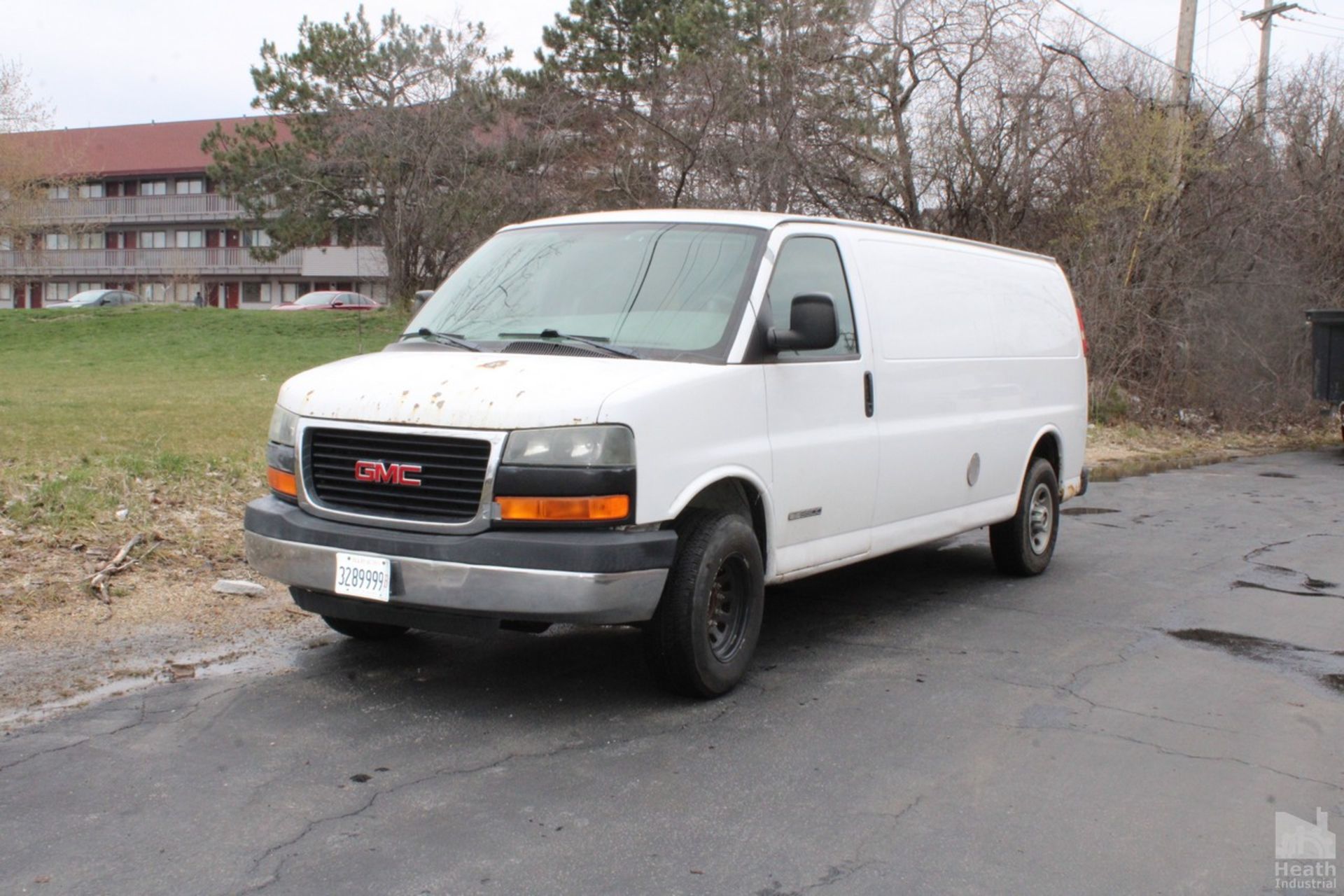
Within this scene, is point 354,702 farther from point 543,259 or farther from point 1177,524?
point 1177,524

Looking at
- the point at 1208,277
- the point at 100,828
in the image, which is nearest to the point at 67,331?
the point at 1208,277

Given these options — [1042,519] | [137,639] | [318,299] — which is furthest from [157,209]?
[137,639]

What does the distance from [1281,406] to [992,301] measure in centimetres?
1519

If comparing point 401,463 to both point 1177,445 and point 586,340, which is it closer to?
point 586,340

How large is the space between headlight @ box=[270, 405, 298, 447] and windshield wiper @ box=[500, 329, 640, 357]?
98 centimetres

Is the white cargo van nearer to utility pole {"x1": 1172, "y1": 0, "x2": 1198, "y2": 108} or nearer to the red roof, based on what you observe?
utility pole {"x1": 1172, "y1": 0, "x2": 1198, "y2": 108}

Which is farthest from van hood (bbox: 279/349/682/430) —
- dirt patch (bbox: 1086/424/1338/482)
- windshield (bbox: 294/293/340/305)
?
windshield (bbox: 294/293/340/305)

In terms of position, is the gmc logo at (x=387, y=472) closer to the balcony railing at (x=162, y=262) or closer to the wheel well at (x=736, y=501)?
the wheel well at (x=736, y=501)

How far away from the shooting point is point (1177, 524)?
1073cm

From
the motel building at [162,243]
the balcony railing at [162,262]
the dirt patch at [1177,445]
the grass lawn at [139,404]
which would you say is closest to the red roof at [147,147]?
the motel building at [162,243]

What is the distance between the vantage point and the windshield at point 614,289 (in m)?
5.60

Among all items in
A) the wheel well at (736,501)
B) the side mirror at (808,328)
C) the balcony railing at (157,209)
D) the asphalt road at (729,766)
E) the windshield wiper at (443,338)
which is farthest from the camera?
the balcony railing at (157,209)

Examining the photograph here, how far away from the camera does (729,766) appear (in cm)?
459

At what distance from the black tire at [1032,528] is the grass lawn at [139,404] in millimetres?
5104
